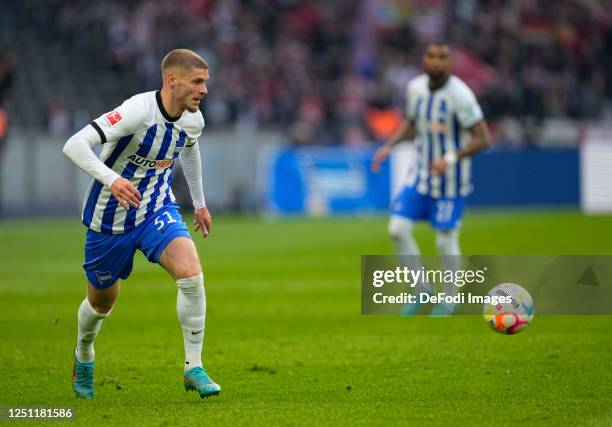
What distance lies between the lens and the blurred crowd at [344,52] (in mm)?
28031

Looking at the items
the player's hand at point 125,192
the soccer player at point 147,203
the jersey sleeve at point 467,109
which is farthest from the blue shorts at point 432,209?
the player's hand at point 125,192

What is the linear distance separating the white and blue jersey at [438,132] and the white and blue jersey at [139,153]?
4213 mm

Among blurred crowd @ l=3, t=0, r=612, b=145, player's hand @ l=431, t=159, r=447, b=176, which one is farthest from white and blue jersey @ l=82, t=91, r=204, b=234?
blurred crowd @ l=3, t=0, r=612, b=145

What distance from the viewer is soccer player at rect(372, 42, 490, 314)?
1079 cm

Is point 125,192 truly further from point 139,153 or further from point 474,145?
point 474,145

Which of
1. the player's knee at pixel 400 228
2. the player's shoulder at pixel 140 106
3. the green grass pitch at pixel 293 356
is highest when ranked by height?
the player's shoulder at pixel 140 106

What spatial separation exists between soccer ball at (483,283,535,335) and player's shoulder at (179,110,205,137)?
215 centimetres

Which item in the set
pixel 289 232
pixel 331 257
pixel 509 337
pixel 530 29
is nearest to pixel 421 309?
pixel 509 337

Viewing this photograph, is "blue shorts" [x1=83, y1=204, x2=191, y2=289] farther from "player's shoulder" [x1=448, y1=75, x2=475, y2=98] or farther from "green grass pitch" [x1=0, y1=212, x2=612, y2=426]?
"player's shoulder" [x1=448, y1=75, x2=475, y2=98]

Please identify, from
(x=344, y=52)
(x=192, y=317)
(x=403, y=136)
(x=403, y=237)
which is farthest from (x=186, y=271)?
(x=344, y=52)

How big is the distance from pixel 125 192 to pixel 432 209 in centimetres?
520

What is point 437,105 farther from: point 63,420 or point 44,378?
point 63,420

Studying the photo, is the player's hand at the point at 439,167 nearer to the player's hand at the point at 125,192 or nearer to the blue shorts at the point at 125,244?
the blue shorts at the point at 125,244

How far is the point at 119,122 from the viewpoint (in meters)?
6.74
